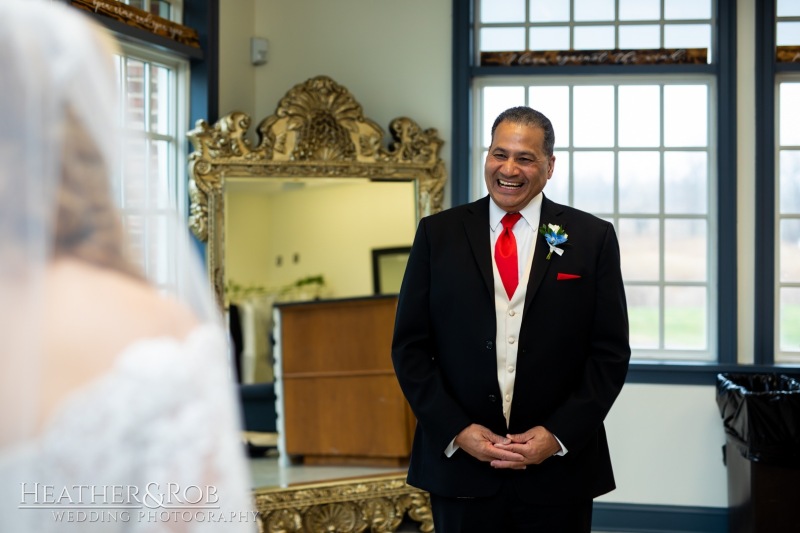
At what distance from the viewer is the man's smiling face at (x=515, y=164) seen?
266 centimetres

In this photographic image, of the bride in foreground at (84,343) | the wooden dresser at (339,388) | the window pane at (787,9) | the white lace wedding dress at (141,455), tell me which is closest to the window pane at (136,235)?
the bride in foreground at (84,343)

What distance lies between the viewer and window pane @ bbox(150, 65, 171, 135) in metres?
4.75

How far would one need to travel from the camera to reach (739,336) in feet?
17.3

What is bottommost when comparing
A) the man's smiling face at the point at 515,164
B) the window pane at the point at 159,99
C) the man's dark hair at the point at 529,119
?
the man's smiling face at the point at 515,164

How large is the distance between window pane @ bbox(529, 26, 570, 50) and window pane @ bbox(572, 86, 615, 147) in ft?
0.80

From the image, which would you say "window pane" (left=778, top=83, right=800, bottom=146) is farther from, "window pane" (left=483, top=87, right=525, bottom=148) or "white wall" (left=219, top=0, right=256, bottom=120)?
"white wall" (left=219, top=0, right=256, bottom=120)

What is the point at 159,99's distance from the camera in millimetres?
4805

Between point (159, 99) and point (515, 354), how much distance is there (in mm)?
2773

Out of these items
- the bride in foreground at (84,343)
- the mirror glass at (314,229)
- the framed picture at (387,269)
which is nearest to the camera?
the bride in foreground at (84,343)

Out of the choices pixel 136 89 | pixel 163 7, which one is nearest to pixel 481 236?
pixel 136 89

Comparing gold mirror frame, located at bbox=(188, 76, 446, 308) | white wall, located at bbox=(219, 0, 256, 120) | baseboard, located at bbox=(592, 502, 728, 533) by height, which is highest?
white wall, located at bbox=(219, 0, 256, 120)

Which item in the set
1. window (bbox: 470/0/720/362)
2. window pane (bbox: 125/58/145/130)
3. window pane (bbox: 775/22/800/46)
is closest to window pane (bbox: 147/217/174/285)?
window pane (bbox: 125/58/145/130)

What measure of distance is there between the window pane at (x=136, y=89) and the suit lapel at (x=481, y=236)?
7.47ft

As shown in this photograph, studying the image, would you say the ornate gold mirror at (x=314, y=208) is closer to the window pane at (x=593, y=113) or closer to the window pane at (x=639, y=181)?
the window pane at (x=593, y=113)
